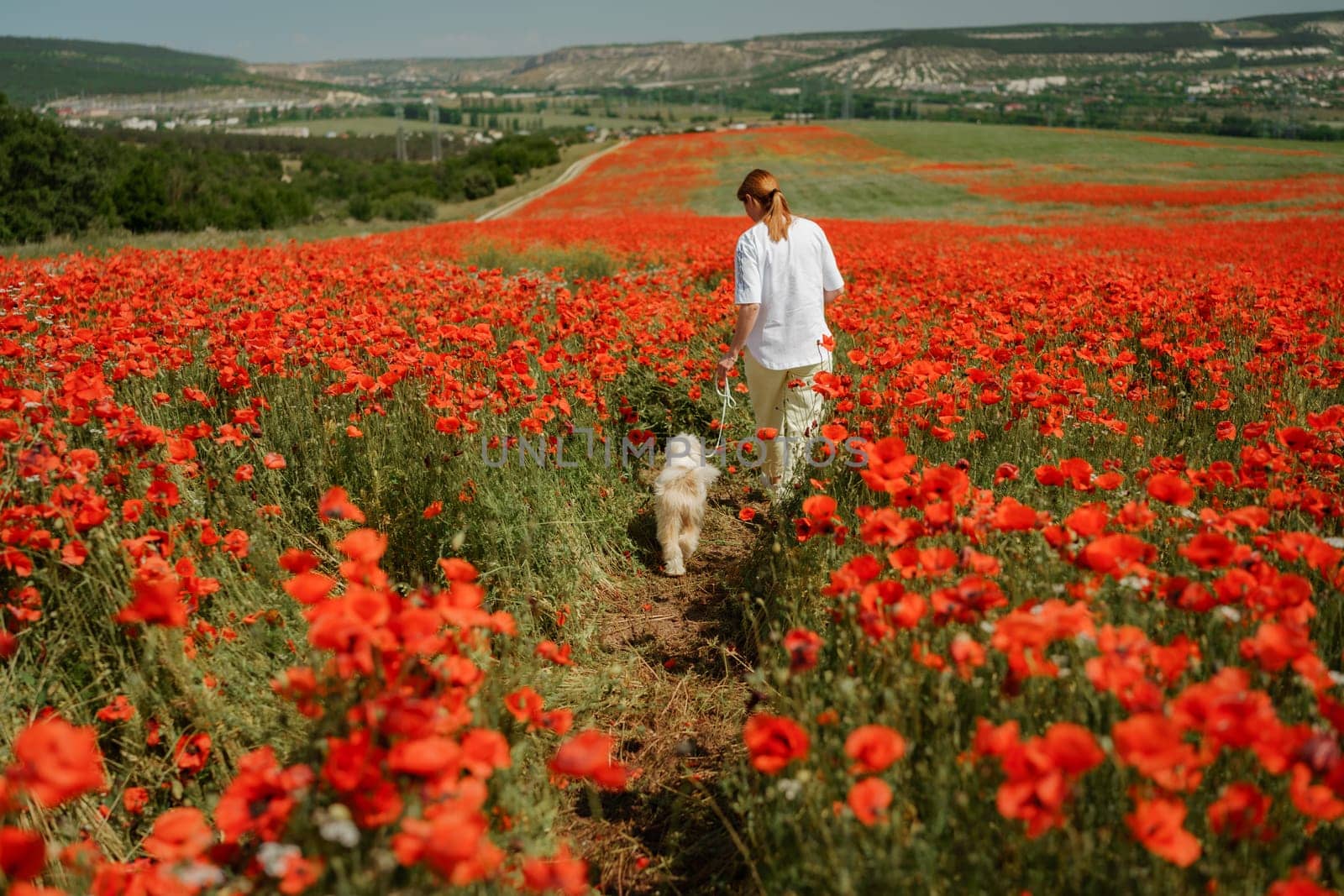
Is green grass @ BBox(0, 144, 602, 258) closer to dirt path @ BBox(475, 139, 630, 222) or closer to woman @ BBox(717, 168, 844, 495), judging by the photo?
dirt path @ BBox(475, 139, 630, 222)

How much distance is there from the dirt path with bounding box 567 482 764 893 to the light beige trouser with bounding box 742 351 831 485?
440 mm

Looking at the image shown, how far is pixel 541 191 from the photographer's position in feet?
158

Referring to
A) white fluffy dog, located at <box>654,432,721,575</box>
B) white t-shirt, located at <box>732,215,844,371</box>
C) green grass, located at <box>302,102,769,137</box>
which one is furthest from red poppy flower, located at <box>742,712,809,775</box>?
green grass, located at <box>302,102,769,137</box>

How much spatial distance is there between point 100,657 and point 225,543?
555 mm

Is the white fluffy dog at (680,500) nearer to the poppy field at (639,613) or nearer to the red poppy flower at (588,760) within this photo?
the poppy field at (639,613)

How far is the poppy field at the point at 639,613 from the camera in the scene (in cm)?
159

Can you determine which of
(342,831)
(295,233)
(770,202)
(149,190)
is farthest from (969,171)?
(342,831)

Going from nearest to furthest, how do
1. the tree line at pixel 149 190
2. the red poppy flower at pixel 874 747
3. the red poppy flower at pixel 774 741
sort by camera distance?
the red poppy flower at pixel 874 747, the red poppy flower at pixel 774 741, the tree line at pixel 149 190

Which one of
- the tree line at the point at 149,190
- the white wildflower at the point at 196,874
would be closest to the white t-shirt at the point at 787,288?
the white wildflower at the point at 196,874

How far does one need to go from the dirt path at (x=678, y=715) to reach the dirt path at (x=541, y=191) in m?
27.9

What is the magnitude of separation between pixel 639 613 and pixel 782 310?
1954 mm

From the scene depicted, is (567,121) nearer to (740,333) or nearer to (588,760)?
(740,333)

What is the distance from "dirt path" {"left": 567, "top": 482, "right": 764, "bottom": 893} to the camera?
2594 mm

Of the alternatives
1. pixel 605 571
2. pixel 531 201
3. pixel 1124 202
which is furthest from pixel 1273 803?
pixel 531 201
